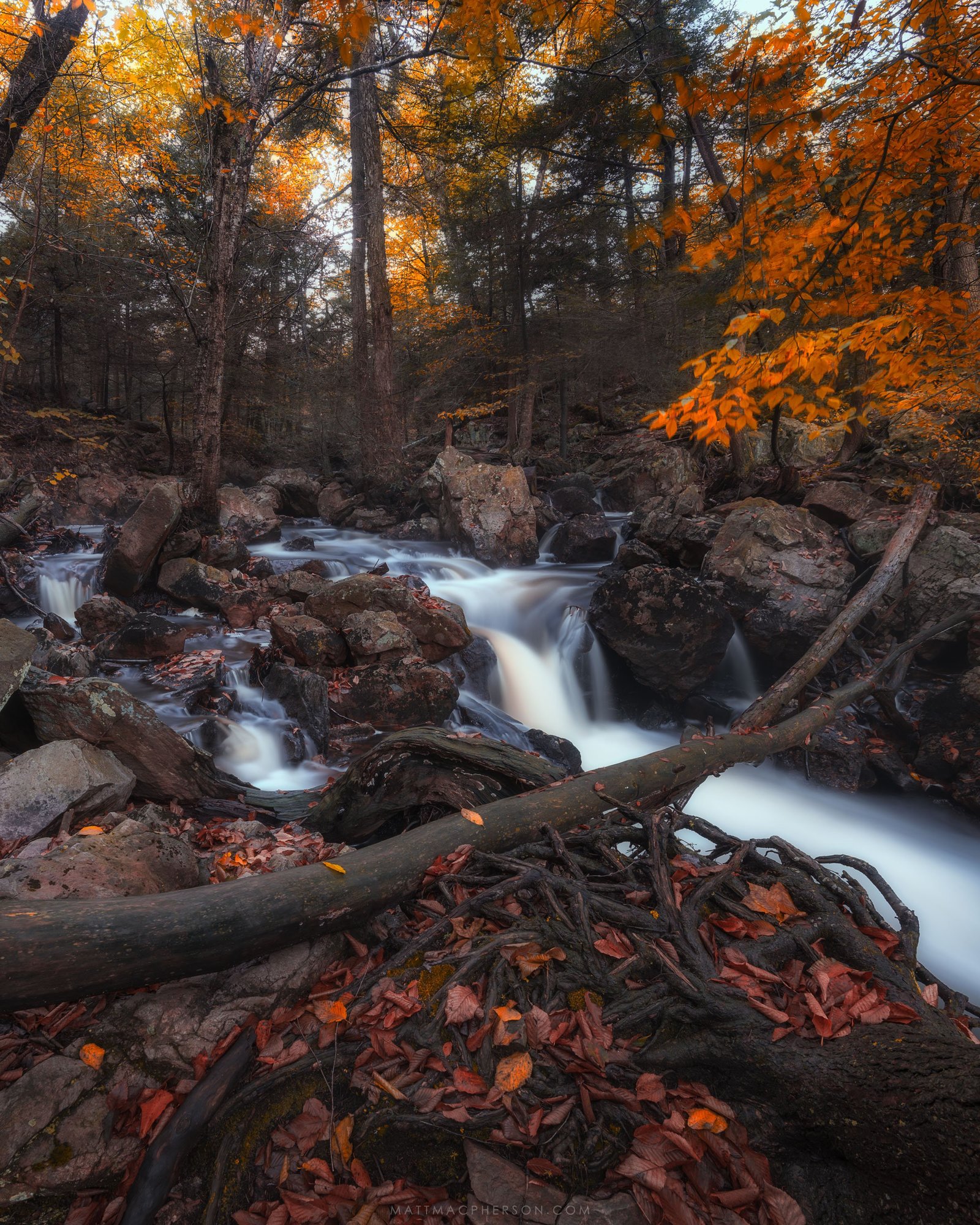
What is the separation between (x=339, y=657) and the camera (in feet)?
21.4

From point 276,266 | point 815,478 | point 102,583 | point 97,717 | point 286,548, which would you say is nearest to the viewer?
point 97,717

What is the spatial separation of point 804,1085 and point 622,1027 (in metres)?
0.52

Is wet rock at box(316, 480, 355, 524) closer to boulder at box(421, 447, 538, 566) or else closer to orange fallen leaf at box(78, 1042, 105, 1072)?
boulder at box(421, 447, 538, 566)

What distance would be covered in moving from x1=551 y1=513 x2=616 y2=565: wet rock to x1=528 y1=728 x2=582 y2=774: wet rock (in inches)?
238

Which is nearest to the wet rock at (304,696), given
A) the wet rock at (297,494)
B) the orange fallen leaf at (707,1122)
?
the orange fallen leaf at (707,1122)

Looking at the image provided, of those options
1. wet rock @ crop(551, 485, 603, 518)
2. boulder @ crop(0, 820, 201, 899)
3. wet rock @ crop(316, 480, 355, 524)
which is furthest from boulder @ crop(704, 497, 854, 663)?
wet rock @ crop(316, 480, 355, 524)

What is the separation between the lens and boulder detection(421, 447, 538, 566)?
1159cm

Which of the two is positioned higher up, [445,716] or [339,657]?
[339,657]

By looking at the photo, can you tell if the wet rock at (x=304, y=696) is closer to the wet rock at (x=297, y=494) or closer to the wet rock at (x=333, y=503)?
the wet rock at (x=333, y=503)

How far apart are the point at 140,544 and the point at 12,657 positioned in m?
4.86

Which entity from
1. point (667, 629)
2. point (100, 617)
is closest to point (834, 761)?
point (667, 629)

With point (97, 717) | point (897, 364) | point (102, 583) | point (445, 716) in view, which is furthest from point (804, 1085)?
point (102, 583)

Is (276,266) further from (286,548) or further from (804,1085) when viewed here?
(804,1085)

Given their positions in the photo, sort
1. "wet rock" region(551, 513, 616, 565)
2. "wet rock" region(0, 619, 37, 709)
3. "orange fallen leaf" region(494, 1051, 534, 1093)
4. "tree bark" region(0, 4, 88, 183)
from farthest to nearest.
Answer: "wet rock" region(551, 513, 616, 565)
"tree bark" region(0, 4, 88, 183)
"wet rock" region(0, 619, 37, 709)
"orange fallen leaf" region(494, 1051, 534, 1093)
